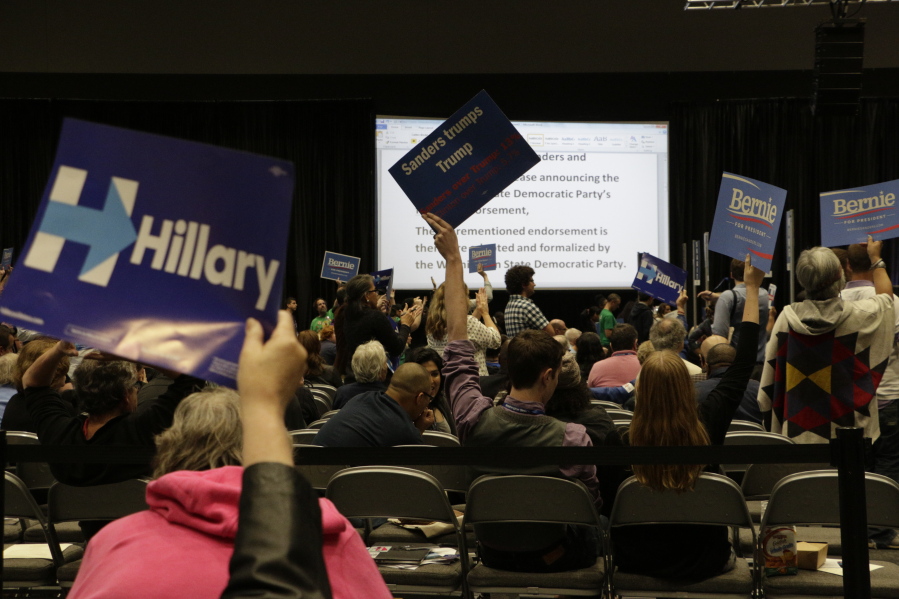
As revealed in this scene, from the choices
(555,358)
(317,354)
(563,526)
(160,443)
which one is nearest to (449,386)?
(555,358)

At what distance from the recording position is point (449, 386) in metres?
3.07

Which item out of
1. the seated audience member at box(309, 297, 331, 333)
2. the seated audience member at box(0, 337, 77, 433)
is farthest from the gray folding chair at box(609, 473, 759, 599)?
the seated audience member at box(309, 297, 331, 333)

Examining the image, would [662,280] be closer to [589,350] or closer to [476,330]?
[589,350]

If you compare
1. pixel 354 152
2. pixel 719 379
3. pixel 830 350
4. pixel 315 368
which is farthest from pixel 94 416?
pixel 354 152

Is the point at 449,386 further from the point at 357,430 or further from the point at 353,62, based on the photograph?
the point at 353,62

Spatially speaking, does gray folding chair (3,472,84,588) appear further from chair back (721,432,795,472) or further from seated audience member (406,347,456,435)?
chair back (721,432,795,472)

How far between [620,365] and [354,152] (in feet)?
30.9

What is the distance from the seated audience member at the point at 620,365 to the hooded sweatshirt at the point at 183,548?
490 cm

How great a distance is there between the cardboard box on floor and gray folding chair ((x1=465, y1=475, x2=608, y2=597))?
0.66 metres

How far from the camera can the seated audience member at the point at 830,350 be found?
13.3 ft

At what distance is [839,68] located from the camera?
795 centimetres

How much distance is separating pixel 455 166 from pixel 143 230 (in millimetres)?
2307

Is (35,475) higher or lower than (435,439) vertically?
lower

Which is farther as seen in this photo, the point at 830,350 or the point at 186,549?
the point at 830,350
